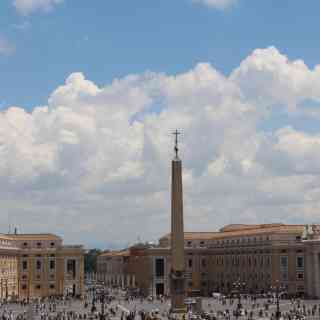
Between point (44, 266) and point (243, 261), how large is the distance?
2416 centimetres

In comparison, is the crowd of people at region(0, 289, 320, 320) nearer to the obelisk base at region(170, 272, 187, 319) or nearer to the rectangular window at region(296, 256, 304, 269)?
the obelisk base at region(170, 272, 187, 319)

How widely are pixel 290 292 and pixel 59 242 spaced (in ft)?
96.4

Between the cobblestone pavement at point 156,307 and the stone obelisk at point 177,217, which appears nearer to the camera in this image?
the stone obelisk at point 177,217

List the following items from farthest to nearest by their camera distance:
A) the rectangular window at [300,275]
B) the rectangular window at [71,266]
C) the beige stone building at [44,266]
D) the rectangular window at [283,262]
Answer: the rectangular window at [71,266] → the beige stone building at [44,266] → the rectangular window at [283,262] → the rectangular window at [300,275]

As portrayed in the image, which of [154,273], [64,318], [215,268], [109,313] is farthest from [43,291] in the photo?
[64,318]

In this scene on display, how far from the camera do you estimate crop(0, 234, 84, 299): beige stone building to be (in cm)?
11000

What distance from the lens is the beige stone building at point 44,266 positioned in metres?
110

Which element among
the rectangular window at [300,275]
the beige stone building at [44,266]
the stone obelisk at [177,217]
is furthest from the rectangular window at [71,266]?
the stone obelisk at [177,217]

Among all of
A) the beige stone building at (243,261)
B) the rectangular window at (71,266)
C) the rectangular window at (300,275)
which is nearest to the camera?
the beige stone building at (243,261)

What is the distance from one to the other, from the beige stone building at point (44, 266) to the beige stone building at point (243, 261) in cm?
1075

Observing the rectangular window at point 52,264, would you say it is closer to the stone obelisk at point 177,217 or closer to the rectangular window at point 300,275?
the rectangular window at point 300,275

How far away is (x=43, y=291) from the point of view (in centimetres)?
11019

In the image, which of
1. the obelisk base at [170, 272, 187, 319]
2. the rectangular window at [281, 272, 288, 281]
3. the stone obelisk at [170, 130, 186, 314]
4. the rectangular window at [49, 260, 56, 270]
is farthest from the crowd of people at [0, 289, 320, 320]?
the rectangular window at [49, 260, 56, 270]

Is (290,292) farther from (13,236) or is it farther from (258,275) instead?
(13,236)
